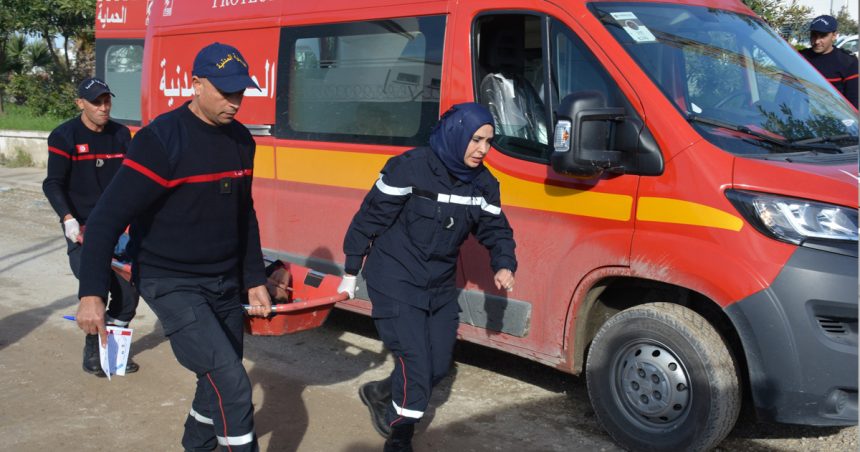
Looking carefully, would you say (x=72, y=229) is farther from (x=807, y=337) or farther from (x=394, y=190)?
(x=807, y=337)

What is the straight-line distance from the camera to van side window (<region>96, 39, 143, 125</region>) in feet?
27.9

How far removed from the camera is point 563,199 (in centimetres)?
476

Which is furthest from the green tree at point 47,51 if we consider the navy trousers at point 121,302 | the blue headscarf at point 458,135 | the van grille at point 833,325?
the van grille at point 833,325

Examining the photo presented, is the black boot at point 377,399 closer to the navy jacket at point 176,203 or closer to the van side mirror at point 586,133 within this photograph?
the navy jacket at point 176,203

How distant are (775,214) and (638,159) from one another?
0.70 m

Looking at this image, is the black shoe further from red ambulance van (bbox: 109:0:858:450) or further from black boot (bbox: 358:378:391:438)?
black boot (bbox: 358:378:391:438)

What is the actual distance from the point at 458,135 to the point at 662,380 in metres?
1.52

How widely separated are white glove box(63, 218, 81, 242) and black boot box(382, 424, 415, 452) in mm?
2444

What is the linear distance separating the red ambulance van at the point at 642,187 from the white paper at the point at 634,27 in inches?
0.5

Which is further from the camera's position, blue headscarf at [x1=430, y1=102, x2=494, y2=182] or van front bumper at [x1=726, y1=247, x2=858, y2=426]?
blue headscarf at [x1=430, y1=102, x2=494, y2=182]

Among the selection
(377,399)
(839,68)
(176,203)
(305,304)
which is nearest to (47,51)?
(839,68)

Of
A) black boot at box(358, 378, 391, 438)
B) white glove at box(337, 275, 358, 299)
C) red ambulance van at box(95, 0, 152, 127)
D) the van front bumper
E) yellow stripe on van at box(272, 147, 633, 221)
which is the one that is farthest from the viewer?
red ambulance van at box(95, 0, 152, 127)

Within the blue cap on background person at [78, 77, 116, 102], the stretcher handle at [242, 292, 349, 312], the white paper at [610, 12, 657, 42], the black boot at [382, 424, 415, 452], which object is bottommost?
the black boot at [382, 424, 415, 452]

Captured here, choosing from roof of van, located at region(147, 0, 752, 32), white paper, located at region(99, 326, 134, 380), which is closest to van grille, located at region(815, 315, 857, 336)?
roof of van, located at region(147, 0, 752, 32)
